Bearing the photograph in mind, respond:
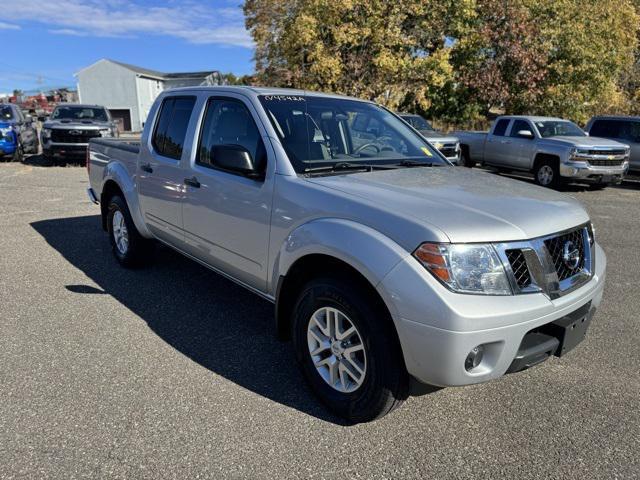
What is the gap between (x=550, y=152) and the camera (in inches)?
483

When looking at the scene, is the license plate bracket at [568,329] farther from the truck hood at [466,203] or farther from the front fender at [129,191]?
the front fender at [129,191]

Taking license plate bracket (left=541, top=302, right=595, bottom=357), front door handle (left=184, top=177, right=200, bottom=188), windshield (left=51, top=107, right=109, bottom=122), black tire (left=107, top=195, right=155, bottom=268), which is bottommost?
black tire (left=107, top=195, right=155, bottom=268)

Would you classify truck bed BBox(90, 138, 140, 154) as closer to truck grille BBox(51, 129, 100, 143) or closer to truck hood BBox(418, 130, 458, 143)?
truck hood BBox(418, 130, 458, 143)

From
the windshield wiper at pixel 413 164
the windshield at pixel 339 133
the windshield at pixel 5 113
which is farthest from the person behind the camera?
the windshield at pixel 5 113

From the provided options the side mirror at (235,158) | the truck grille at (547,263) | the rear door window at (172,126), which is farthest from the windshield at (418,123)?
the truck grille at (547,263)

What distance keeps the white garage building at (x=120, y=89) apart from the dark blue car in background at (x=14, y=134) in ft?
102

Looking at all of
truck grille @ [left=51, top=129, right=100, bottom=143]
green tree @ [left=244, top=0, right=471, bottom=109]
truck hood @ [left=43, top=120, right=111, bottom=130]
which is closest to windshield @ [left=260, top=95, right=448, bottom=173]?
truck grille @ [left=51, top=129, right=100, bottom=143]

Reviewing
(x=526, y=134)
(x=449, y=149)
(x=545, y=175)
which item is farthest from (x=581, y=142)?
(x=449, y=149)

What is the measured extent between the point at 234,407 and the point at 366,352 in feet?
3.08

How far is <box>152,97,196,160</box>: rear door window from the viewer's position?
14.0 ft

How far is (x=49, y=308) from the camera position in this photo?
446 cm

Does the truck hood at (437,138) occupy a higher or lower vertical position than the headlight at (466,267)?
higher

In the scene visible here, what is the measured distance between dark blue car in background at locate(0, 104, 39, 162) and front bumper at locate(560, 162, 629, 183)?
1574cm

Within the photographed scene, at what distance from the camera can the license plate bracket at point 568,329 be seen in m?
2.60
